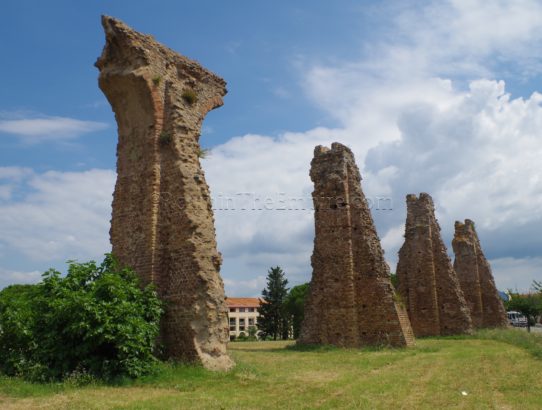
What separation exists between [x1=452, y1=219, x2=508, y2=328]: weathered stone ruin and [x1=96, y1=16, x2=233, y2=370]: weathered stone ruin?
2362cm

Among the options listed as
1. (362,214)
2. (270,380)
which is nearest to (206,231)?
(270,380)

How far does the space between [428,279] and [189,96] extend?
54.6 ft

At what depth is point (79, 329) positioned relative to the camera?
372 inches

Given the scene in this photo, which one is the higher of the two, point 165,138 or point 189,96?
point 189,96

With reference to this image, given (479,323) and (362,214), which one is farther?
(479,323)

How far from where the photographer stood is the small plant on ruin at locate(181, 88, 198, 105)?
12930 mm

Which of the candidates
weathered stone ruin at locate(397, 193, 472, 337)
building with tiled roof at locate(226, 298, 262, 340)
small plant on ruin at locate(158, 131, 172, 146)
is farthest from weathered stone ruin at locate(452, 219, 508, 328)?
building with tiled roof at locate(226, 298, 262, 340)

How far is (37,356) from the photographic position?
9.90 m

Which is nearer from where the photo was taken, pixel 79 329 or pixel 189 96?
pixel 79 329

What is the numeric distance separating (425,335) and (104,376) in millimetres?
18677

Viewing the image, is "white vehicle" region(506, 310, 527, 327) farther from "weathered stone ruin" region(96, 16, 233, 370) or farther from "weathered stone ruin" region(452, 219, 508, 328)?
"weathered stone ruin" region(96, 16, 233, 370)

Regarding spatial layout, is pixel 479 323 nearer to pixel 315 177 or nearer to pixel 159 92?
pixel 315 177

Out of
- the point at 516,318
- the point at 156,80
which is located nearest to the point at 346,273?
the point at 156,80

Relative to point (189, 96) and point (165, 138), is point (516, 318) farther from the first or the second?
point (165, 138)
